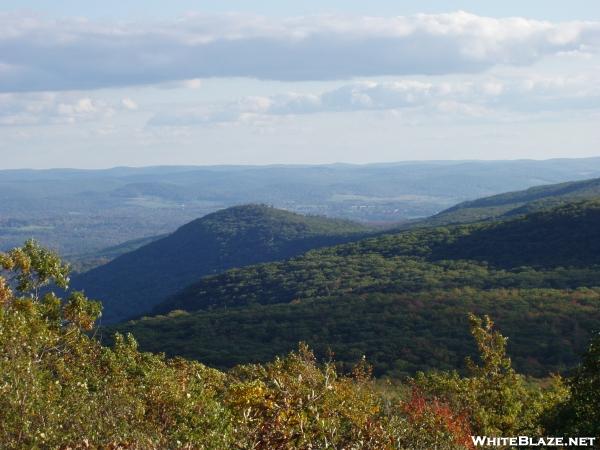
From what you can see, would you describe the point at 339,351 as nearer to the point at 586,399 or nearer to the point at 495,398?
the point at 495,398

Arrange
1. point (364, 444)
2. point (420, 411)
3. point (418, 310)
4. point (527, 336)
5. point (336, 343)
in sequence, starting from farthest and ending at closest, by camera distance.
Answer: point (418, 310)
point (336, 343)
point (527, 336)
point (420, 411)
point (364, 444)

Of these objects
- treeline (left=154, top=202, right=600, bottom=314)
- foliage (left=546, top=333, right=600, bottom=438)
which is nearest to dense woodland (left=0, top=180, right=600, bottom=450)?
Result: foliage (left=546, top=333, right=600, bottom=438)

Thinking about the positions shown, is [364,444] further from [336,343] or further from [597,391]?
[336,343]

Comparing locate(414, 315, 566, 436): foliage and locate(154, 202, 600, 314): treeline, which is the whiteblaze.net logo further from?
locate(154, 202, 600, 314): treeline

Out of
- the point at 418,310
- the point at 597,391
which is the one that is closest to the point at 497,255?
the point at 418,310

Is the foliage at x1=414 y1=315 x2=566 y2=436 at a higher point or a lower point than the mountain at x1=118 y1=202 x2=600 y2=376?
higher

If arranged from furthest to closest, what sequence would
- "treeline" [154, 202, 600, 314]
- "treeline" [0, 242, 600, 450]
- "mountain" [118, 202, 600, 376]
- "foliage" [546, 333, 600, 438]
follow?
"treeline" [154, 202, 600, 314] < "mountain" [118, 202, 600, 376] < "foliage" [546, 333, 600, 438] < "treeline" [0, 242, 600, 450]

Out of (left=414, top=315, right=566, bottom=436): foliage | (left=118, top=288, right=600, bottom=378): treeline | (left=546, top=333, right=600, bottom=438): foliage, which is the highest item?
(left=546, top=333, right=600, bottom=438): foliage
